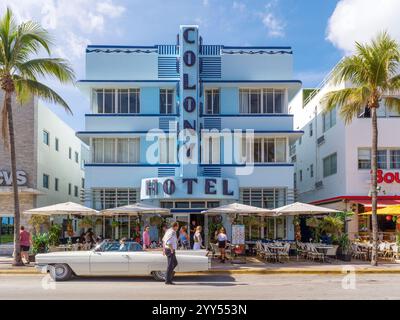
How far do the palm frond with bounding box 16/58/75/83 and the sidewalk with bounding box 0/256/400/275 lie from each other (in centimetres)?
793

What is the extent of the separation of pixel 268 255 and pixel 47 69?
12435 mm

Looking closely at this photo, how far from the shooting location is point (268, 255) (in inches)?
876

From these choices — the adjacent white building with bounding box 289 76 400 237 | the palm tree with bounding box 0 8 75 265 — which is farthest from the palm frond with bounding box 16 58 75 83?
the adjacent white building with bounding box 289 76 400 237

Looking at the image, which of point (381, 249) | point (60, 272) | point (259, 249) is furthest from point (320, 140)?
point (60, 272)

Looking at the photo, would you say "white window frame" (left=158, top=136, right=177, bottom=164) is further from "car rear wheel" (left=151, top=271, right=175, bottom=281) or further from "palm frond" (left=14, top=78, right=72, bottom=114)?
"car rear wheel" (left=151, top=271, right=175, bottom=281)

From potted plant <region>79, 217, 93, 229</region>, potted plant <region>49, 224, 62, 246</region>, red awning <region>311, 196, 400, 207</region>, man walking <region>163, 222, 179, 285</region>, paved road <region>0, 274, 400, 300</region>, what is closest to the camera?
paved road <region>0, 274, 400, 300</region>

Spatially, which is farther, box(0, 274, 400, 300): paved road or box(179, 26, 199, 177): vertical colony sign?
box(179, 26, 199, 177): vertical colony sign

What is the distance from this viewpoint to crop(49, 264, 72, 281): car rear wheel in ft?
52.2

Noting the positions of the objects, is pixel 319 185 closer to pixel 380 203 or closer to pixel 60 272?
pixel 380 203

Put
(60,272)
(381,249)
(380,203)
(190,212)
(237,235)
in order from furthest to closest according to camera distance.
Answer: (380,203), (190,212), (381,249), (237,235), (60,272)

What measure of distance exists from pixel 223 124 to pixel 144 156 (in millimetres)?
4733

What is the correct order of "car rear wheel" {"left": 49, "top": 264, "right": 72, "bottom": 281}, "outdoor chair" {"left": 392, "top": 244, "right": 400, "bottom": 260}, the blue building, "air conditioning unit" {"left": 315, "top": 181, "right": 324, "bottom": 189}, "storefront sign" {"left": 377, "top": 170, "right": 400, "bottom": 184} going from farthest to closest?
"air conditioning unit" {"left": 315, "top": 181, "right": 324, "bottom": 189}, "storefront sign" {"left": 377, "top": 170, "right": 400, "bottom": 184}, the blue building, "outdoor chair" {"left": 392, "top": 244, "right": 400, "bottom": 260}, "car rear wheel" {"left": 49, "top": 264, "right": 72, "bottom": 281}
